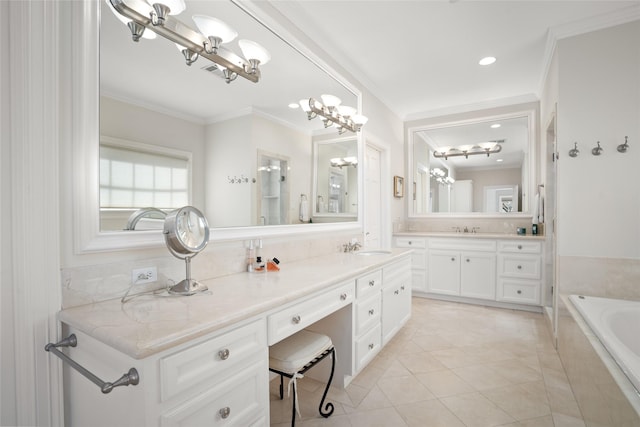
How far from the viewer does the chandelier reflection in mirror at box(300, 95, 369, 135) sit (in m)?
2.52

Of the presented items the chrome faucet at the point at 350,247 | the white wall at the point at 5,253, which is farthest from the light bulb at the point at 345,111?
the white wall at the point at 5,253

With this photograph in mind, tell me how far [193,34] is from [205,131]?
473mm

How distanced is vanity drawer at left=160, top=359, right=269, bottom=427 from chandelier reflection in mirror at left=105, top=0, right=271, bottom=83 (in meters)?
1.51

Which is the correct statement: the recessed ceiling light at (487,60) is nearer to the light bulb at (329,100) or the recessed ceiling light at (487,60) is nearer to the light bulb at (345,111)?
the light bulb at (345,111)

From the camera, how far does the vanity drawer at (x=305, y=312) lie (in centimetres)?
131

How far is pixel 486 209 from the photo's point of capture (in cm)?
435

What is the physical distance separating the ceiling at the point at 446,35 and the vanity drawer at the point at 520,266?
2.09 meters

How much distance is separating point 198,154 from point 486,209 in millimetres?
4078

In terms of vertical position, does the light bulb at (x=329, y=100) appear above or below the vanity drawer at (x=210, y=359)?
above

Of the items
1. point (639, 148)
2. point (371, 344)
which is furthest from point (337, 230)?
point (639, 148)

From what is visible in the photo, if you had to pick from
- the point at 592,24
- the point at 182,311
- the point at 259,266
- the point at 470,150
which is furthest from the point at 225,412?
the point at 470,150

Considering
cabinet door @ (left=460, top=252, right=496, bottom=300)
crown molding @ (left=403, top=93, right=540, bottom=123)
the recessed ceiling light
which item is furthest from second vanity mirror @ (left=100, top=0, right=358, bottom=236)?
crown molding @ (left=403, top=93, right=540, bottom=123)

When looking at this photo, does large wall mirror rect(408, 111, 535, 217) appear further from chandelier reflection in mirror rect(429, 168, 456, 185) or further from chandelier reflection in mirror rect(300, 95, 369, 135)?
chandelier reflection in mirror rect(300, 95, 369, 135)

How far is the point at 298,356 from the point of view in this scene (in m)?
Result: 1.55
